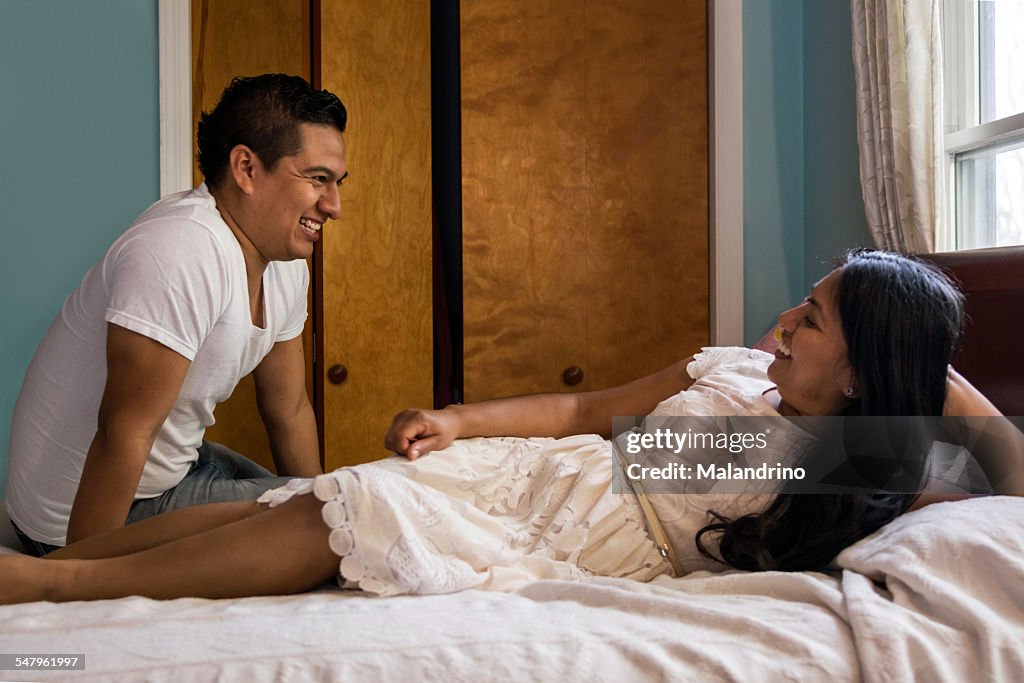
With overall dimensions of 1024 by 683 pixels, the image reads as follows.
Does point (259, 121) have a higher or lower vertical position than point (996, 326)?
higher

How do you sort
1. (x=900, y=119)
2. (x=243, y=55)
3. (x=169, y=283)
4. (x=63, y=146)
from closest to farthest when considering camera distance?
(x=169, y=283) < (x=900, y=119) < (x=63, y=146) < (x=243, y=55)

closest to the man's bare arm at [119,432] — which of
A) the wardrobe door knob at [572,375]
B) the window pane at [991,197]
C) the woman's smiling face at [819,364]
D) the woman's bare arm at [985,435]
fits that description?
the woman's smiling face at [819,364]

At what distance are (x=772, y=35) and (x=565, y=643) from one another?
2411 millimetres

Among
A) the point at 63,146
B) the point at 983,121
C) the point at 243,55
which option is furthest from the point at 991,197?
the point at 63,146

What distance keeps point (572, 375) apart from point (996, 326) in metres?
1.33

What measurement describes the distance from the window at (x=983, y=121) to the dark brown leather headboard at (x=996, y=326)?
0.36 m

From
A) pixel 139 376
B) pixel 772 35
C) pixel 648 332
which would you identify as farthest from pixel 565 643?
pixel 772 35

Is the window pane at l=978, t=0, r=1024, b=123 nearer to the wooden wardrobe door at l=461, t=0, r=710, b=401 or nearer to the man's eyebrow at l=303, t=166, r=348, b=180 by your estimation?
the wooden wardrobe door at l=461, t=0, r=710, b=401

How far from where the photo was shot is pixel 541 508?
133 centimetres

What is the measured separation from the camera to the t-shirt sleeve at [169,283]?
143cm

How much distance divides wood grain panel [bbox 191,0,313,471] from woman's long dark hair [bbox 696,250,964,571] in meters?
1.94

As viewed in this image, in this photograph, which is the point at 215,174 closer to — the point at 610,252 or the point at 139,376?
the point at 139,376

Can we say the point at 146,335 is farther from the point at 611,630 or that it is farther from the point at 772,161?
the point at 772,161

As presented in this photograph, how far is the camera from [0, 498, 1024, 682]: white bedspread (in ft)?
2.93
